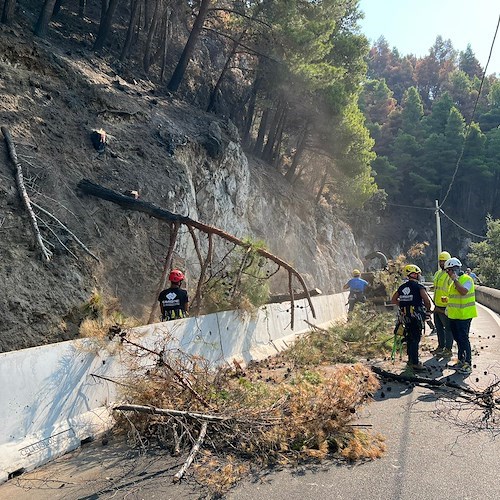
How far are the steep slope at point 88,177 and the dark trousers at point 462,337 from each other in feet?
20.1

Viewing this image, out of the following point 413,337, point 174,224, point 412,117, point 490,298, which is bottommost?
point 413,337

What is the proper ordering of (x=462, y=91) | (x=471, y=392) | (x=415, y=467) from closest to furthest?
(x=415, y=467)
(x=471, y=392)
(x=462, y=91)

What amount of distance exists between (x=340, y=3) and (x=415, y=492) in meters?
28.2

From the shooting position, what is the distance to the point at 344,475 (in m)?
4.48

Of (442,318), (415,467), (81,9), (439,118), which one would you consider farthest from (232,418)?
(439,118)

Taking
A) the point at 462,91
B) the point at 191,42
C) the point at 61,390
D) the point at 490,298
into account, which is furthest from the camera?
the point at 462,91

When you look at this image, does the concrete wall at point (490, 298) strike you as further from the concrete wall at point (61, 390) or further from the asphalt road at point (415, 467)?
the concrete wall at point (61, 390)

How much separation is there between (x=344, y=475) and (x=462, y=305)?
565 cm

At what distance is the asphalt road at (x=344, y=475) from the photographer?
413 cm

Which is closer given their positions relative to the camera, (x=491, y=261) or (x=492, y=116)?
(x=491, y=261)

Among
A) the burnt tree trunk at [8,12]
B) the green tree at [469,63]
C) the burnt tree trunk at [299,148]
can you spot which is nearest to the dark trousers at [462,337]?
the burnt tree trunk at [8,12]

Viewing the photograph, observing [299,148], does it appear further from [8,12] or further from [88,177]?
[88,177]

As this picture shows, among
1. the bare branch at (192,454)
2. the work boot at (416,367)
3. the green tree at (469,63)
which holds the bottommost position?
the bare branch at (192,454)

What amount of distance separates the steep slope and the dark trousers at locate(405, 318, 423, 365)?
17.6 feet
